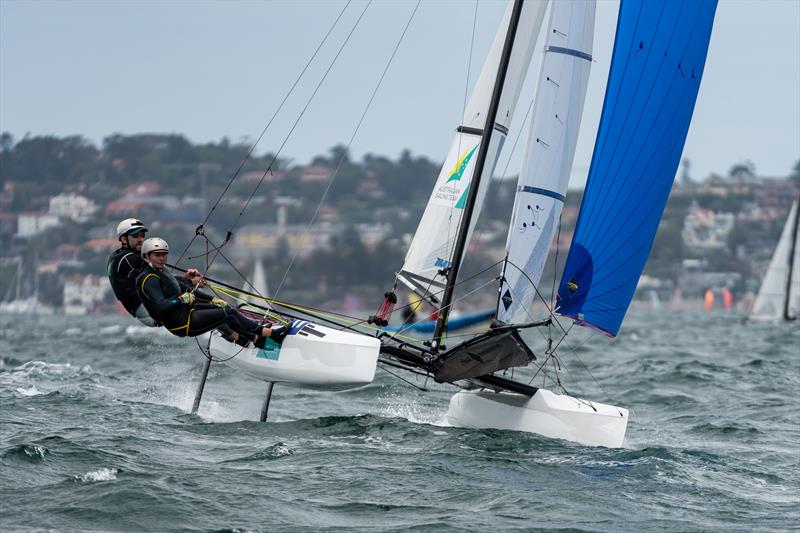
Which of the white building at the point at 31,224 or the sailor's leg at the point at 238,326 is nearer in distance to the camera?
the sailor's leg at the point at 238,326

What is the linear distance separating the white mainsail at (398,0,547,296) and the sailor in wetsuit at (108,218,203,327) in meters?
2.07

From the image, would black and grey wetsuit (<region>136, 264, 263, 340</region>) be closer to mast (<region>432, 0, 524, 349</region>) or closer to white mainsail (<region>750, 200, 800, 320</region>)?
mast (<region>432, 0, 524, 349</region>)

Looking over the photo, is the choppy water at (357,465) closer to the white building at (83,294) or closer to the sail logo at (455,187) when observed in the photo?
the sail logo at (455,187)

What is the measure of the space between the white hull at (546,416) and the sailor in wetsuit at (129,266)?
2.48 m

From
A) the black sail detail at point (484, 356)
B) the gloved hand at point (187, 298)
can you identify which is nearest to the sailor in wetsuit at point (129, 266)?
the gloved hand at point (187, 298)

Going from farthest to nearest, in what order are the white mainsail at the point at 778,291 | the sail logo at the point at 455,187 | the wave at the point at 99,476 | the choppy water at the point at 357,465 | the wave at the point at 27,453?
the white mainsail at the point at 778,291, the sail logo at the point at 455,187, the wave at the point at 27,453, the wave at the point at 99,476, the choppy water at the point at 357,465

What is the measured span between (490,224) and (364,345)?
74.8 meters

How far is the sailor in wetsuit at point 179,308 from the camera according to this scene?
8.44 m

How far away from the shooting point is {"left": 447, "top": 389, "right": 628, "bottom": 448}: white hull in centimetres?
888

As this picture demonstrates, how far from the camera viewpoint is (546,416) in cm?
905

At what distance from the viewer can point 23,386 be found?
36.8 ft

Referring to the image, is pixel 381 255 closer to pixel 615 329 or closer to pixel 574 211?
pixel 574 211

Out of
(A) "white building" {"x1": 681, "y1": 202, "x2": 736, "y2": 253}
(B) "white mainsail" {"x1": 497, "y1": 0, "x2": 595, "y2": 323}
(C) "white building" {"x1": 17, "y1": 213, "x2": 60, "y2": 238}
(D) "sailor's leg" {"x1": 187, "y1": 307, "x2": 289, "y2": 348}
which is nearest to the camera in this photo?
(D) "sailor's leg" {"x1": 187, "y1": 307, "x2": 289, "y2": 348}

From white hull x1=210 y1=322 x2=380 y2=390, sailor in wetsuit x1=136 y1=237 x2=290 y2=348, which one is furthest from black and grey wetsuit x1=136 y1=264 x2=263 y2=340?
white hull x1=210 y1=322 x2=380 y2=390
